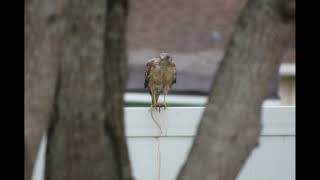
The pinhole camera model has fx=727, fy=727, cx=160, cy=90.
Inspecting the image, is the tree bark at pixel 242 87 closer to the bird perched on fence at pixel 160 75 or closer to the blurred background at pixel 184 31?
the bird perched on fence at pixel 160 75

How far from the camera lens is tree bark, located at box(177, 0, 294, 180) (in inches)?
81.4

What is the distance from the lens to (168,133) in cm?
430

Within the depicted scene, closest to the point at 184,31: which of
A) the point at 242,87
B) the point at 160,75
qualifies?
the point at 160,75

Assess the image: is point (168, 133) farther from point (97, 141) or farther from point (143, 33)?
point (143, 33)

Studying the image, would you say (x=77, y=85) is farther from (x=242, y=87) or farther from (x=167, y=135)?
(x=167, y=135)

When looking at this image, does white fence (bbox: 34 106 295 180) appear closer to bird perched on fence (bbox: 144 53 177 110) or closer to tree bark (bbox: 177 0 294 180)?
bird perched on fence (bbox: 144 53 177 110)

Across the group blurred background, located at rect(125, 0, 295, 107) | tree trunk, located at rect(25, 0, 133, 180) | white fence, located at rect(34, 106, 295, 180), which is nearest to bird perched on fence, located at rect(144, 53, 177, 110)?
white fence, located at rect(34, 106, 295, 180)

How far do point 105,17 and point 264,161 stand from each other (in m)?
2.49

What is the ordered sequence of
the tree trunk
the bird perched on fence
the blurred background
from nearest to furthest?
the tree trunk, the bird perched on fence, the blurred background

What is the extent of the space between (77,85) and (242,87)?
0.47 meters

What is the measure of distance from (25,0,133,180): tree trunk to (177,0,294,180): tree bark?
0.29m

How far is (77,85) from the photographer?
2.09 metres
